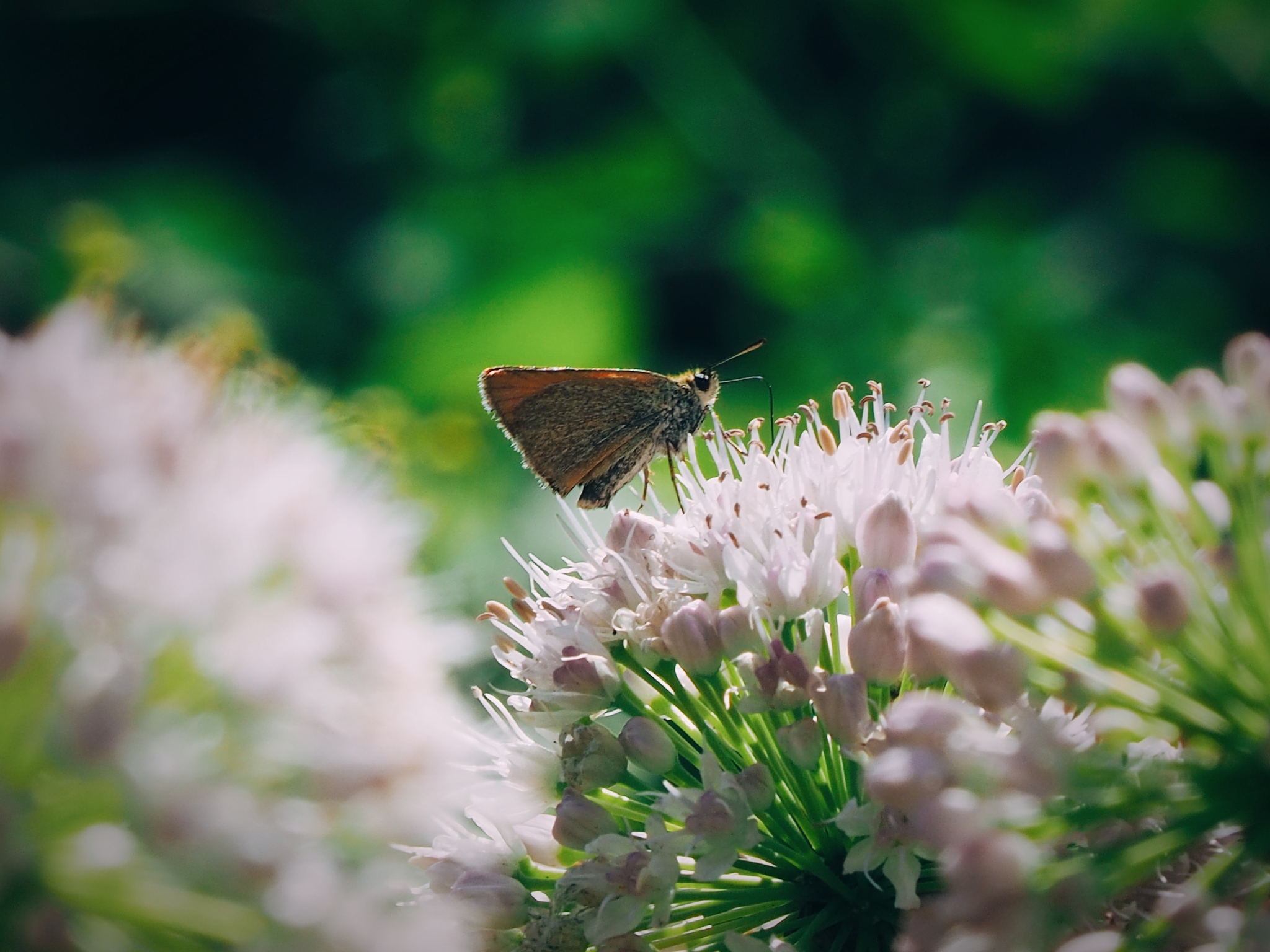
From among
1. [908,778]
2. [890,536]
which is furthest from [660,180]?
[908,778]

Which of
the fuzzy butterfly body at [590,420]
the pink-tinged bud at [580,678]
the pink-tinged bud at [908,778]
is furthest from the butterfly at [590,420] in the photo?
the pink-tinged bud at [908,778]

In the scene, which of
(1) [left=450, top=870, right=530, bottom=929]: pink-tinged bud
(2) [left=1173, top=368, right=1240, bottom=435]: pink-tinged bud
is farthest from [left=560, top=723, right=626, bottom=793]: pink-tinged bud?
(2) [left=1173, top=368, right=1240, bottom=435]: pink-tinged bud

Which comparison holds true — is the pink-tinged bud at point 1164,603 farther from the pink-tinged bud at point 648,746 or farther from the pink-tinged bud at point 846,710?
the pink-tinged bud at point 648,746

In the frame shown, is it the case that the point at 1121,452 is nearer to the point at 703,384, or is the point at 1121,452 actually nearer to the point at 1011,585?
the point at 1011,585

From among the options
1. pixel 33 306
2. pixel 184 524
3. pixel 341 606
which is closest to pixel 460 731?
pixel 341 606

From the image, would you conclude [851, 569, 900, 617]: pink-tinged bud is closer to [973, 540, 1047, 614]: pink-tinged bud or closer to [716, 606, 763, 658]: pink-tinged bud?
[716, 606, 763, 658]: pink-tinged bud

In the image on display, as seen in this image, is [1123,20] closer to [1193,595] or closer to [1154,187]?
[1154,187]
